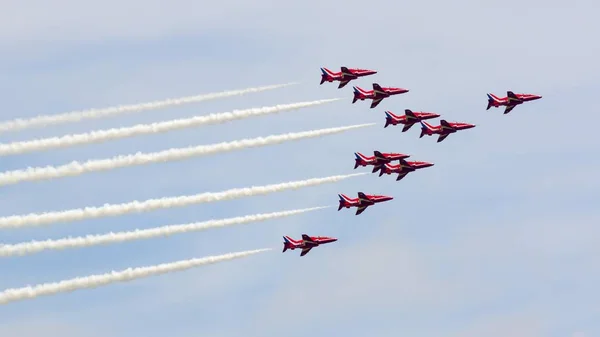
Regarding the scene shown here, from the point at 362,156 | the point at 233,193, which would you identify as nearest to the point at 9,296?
the point at 233,193

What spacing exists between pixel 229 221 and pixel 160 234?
828 cm

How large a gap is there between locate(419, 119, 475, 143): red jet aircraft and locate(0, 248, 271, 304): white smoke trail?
36.1 meters

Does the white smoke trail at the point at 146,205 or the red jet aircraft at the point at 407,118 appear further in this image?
the red jet aircraft at the point at 407,118

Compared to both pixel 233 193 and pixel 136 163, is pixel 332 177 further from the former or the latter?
pixel 136 163

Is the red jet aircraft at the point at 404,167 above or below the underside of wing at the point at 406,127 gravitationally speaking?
below

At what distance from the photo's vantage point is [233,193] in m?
152

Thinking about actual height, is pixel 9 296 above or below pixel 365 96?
below

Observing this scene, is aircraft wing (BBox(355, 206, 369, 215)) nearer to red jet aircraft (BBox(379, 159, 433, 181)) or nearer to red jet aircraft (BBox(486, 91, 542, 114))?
red jet aircraft (BBox(379, 159, 433, 181))

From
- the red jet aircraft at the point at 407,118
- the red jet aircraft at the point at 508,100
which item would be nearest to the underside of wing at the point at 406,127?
the red jet aircraft at the point at 407,118

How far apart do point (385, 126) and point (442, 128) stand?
7443 millimetres

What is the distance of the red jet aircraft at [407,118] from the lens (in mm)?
173375

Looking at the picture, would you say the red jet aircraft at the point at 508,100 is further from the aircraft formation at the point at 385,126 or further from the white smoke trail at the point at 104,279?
the white smoke trail at the point at 104,279

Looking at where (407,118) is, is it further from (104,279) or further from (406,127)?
(104,279)

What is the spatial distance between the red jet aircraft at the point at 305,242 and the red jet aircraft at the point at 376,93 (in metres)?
16.1
